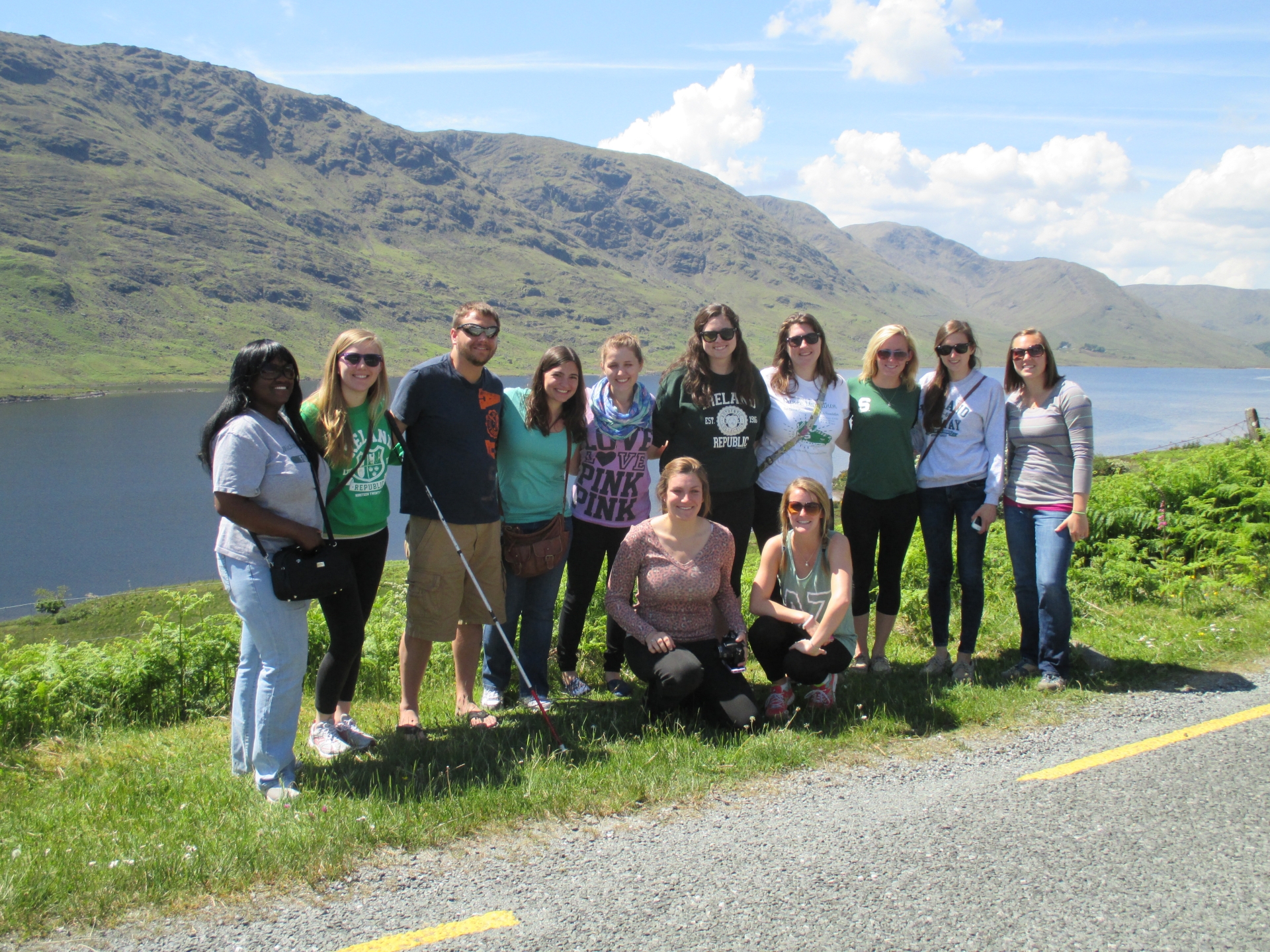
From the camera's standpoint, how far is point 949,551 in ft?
19.6

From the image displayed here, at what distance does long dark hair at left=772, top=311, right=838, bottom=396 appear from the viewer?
5.62 meters

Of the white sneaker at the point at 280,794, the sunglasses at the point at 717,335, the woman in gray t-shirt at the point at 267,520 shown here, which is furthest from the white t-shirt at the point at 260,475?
the sunglasses at the point at 717,335

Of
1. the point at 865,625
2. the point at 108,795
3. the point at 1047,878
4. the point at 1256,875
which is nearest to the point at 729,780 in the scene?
the point at 1047,878

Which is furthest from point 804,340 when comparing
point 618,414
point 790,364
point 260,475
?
point 260,475

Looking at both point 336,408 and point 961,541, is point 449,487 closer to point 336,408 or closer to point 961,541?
point 336,408

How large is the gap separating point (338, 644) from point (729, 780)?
2.19 m

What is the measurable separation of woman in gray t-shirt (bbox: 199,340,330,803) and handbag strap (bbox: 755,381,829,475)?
284 cm

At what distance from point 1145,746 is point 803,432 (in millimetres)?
2566

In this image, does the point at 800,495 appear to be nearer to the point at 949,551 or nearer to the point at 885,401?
the point at 885,401

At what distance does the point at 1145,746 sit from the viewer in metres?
4.43

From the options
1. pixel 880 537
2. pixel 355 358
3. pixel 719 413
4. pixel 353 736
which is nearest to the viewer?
pixel 355 358

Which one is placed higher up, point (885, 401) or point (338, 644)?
point (885, 401)

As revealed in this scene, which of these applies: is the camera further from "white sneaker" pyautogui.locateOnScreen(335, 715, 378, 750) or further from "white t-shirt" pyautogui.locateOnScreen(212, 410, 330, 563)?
"white t-shirt" pyautogui.locateOnScreen(212, 410, 330, 563)

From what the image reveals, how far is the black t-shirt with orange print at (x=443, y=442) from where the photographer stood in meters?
4.86
